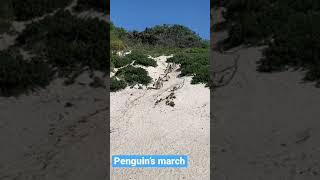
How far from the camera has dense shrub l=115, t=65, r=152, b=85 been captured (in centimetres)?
1325

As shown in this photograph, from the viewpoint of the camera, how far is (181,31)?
24047 mm

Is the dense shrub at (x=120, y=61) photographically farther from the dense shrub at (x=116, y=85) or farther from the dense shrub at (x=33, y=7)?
the dense shrub at (x=33, y=7)

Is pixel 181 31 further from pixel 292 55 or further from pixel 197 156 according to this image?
pixel 197 156

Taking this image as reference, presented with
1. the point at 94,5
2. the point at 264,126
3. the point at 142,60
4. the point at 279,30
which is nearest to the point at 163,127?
the point at 264,126

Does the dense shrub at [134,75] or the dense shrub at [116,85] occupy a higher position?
the dense shrub at [134,75]

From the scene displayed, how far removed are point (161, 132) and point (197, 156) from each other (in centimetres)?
141

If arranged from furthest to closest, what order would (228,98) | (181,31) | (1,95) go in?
(181,31)
(1,95)
(228,98)

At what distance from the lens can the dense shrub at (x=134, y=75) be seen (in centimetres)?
1325

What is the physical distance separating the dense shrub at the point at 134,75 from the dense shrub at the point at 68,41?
698 millimetres

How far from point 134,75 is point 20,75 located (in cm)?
310

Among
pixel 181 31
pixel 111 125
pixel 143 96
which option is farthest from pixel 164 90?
pixel 181 31

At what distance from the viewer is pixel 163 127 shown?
33.2 ft

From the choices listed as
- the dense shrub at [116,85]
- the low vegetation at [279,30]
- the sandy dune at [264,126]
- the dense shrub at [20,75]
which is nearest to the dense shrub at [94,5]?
the low vegetation at [279,30]

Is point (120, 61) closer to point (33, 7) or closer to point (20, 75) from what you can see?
point (20, 75)
